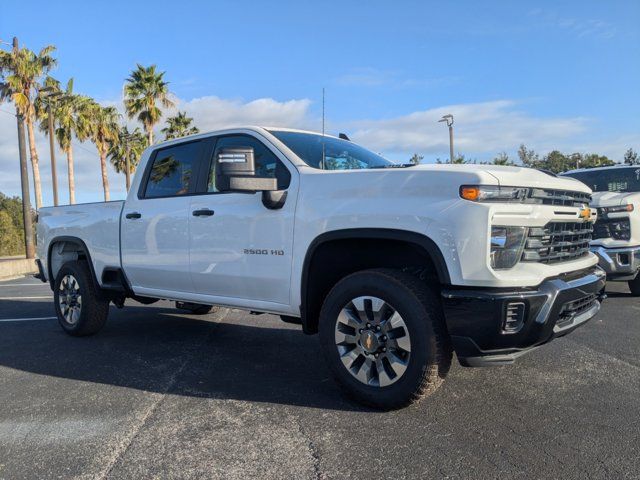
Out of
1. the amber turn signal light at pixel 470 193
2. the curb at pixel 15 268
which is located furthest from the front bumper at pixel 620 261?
the curb at pixel 15 268

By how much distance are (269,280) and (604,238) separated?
5300 mm

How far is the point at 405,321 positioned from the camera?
10.9ft

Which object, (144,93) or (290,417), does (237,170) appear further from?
(144,93)

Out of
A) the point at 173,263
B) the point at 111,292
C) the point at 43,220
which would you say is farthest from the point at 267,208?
the point at 43,220

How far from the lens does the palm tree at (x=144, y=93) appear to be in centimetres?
3306

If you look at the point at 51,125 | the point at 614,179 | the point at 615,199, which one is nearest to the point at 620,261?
the point at 615,199

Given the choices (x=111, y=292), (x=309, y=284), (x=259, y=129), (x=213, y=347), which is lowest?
(x=213, y=347)

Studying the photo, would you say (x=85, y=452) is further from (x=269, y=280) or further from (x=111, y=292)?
(x=111, y=292)

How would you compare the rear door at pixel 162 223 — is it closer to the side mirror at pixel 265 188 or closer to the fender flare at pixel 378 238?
the side mirror at pixel 265 188

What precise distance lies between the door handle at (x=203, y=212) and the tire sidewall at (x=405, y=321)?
1.39 m

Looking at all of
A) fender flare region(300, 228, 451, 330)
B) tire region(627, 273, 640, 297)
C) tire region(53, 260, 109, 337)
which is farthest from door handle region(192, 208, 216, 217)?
tire region(627, 273, 640, 297)

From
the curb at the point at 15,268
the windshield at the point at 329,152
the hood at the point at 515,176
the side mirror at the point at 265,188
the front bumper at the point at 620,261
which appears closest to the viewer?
the hood at the point at 515,176

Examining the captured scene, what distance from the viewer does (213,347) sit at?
551cm

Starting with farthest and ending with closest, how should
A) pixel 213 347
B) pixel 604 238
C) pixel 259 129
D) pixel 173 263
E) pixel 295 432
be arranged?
1. pixel 604 238
2. pixel 213 347
3. pixel 173 263
4. pixel 259 129
5. pixel 295 432
